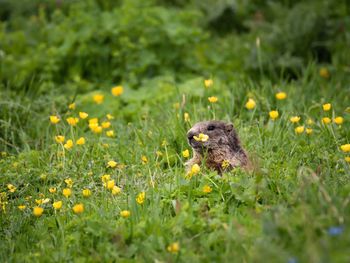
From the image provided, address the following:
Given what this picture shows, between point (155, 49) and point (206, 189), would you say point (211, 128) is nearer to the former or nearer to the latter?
point (206, 189)

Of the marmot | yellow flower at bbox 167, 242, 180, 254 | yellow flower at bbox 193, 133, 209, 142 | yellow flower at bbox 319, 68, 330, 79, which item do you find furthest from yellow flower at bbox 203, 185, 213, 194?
yellow flower at bbox 319, 68, 330, 79

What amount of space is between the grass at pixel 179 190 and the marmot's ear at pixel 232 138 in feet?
0.88

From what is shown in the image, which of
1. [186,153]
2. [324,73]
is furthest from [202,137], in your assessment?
[324,73]

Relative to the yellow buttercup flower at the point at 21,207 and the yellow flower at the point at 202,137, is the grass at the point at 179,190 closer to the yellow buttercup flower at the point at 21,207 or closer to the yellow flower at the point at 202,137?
the yellow buttercup flower at the point at 21,207

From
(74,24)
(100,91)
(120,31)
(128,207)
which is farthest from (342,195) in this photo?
(74,24)

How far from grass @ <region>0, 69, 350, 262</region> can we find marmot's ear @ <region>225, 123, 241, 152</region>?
0.88ft

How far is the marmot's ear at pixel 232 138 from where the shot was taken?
5.11m

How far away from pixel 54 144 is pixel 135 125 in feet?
3.39

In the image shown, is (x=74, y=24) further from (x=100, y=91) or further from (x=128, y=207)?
(x=128, y=207)

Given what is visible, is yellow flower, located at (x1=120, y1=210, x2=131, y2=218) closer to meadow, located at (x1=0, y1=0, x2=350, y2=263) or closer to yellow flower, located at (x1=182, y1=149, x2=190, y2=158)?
meadow, located at (x1=0, y1=0, x2=350, y2=263)

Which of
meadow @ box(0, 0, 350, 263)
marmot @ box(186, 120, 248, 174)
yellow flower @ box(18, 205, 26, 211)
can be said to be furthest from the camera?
marmot @ box(186, 120, 248, 174)

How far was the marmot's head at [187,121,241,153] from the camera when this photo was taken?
199 inches

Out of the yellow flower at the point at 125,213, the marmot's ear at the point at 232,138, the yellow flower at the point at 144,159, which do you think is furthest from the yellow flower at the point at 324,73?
the yellow flower at the point at 125,213

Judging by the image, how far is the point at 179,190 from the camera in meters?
4.49
